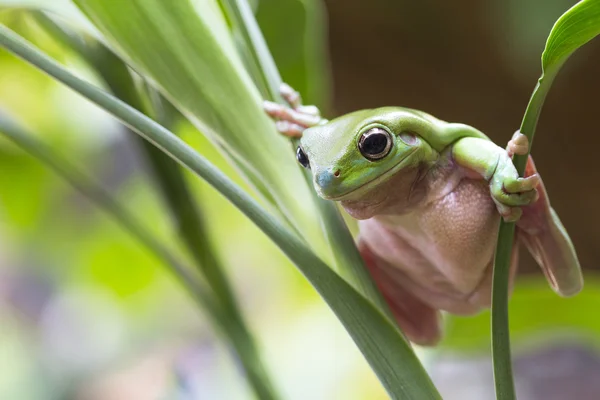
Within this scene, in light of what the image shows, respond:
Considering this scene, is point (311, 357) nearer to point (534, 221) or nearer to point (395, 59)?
point (395, 59)

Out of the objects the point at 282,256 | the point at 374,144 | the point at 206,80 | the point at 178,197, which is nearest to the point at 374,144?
the point at 374,144

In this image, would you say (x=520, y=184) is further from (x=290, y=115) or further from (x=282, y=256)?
(x=282, y=256)

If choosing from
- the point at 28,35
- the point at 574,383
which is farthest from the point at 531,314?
the point at 28,35

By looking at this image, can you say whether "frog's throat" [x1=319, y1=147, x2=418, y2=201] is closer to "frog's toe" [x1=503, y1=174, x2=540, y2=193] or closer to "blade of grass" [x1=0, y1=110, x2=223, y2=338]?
"frog's toe" [x1=503, y1=174, x2=540, y2=193]

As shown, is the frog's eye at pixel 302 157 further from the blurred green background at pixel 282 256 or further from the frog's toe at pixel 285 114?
the blurred green background at pixel 282 256

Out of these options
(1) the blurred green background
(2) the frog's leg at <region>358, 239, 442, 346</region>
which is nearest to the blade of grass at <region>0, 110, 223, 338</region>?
(2) the frog's leg at <region>358, 239, 442, 346</region>

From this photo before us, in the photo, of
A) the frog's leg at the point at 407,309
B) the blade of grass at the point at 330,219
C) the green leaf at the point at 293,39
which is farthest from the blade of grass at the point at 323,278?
the green leaf at the point at 293,39
